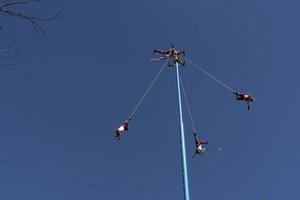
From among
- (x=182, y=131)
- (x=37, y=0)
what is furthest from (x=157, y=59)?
(x=37, y=0)

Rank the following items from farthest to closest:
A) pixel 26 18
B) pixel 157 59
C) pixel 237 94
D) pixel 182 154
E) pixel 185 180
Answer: pixel 157 59 < pixel 237 94 < pixel 182 154 < pixel 185 180 < pixel 26 18

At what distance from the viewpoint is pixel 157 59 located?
78.6ft

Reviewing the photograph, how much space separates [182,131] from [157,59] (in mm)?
8792

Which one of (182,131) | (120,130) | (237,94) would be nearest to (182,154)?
(182,131)

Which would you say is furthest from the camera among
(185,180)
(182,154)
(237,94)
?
(237,94)

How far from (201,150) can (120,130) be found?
147 inches

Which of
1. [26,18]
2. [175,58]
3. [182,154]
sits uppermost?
[175,58]

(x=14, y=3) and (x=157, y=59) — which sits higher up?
(x=157, y=59)

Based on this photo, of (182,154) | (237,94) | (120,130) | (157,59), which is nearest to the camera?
(182,154)

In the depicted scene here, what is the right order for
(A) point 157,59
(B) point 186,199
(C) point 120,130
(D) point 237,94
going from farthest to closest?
1. (A) point 157,59
2. (D) point 237,94
3. (C) point 120,130
4. (B) point 186,199

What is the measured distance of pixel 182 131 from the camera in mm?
15828

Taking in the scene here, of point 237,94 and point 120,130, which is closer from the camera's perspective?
point 120,130

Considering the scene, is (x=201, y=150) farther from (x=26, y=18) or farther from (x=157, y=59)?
(x=26, y=18)

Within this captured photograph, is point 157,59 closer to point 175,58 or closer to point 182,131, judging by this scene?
point 175,58
